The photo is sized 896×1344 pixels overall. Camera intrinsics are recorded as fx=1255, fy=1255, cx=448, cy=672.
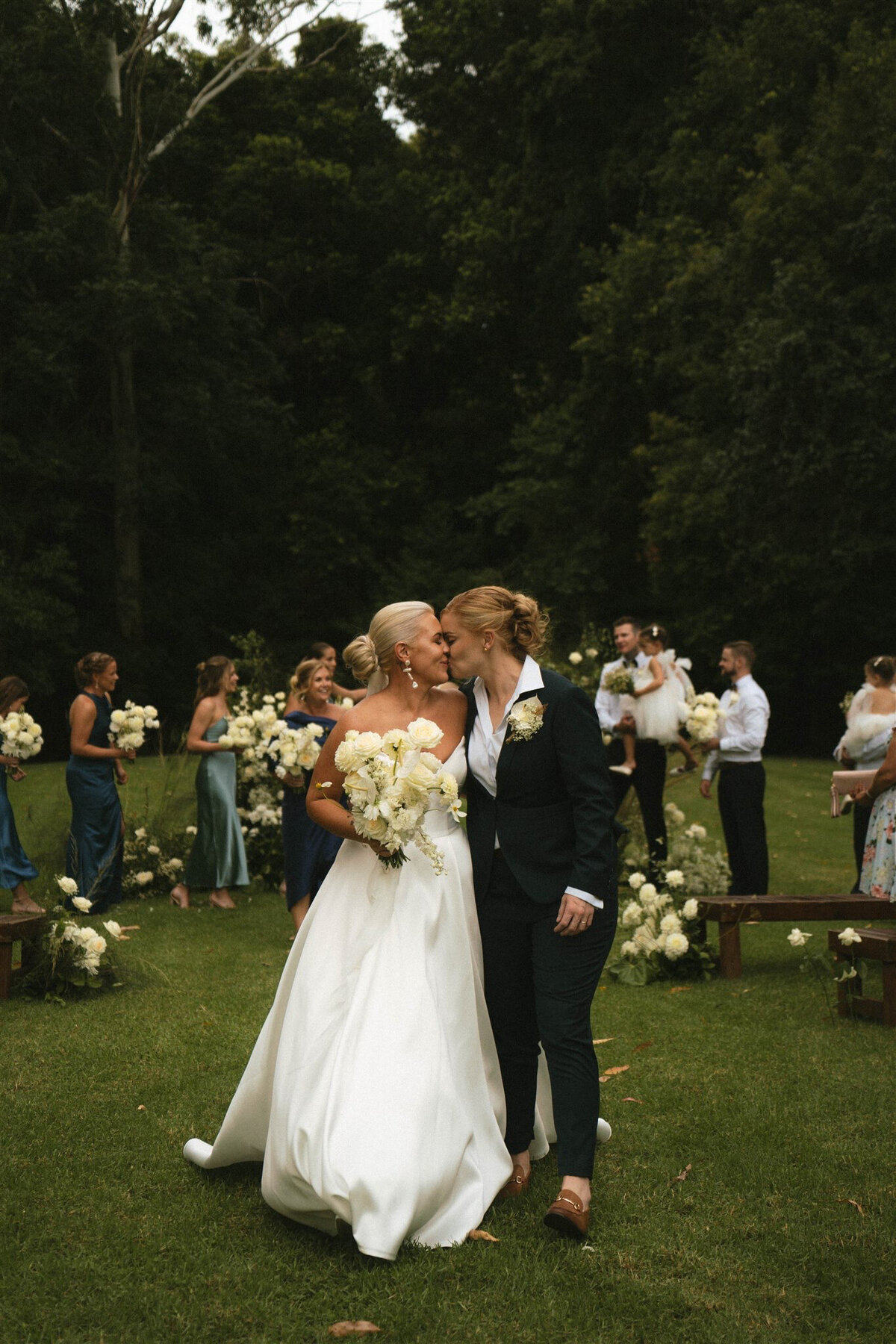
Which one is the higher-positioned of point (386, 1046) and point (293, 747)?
point (293, 747)

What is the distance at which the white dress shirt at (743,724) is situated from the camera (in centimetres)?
1004

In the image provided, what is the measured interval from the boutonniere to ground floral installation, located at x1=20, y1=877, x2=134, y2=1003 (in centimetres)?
397

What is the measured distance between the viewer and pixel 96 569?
28969 mm

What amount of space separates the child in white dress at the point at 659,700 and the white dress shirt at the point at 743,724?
1.30 ft

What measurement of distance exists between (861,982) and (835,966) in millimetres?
557

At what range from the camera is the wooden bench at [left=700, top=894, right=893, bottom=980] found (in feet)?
25.2

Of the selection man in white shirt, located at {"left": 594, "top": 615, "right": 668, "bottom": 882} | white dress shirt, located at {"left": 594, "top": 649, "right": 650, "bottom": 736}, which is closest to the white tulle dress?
man in white shirt, located at {"left": 594, "top": 615, "right": 668, "bottom": 882}

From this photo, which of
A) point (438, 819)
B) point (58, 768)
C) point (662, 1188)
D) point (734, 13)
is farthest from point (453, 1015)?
point (734, 13)

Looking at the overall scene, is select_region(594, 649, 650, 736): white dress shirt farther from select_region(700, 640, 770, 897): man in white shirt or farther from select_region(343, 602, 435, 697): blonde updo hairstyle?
select_region(343, 602, 435, 697): blonde updo hairstyle

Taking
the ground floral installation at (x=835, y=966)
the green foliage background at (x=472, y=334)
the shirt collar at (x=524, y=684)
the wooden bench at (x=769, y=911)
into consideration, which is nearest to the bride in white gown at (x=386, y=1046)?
the shirt collar at (x=524, y=684)

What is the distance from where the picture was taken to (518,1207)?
439 cm

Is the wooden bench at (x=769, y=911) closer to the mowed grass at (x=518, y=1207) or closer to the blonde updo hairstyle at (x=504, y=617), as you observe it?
the mowed grass at (x=518, y=1207)

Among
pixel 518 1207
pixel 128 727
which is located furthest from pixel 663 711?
pixel 518 1207

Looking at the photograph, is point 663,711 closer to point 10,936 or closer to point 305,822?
point 305,822
